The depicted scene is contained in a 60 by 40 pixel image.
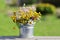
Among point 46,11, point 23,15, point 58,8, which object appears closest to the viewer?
point 23,15

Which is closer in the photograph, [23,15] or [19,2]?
[23,15]

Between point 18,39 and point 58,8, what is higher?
point 18,39

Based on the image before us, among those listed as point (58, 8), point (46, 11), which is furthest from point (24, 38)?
point (58, 8)

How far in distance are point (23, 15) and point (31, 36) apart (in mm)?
293

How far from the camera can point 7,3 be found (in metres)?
11.5

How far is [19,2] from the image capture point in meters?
11.5

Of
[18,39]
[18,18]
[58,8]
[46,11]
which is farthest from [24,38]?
[58,8]

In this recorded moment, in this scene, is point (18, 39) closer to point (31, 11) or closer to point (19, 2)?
point (31, 11)

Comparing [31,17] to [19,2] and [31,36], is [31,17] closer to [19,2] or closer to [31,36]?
[31,36]

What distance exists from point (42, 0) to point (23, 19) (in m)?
8.89

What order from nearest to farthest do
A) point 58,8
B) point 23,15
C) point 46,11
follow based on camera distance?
point 23,15 < point 46,11 < point 58,8

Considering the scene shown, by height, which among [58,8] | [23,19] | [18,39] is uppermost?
[23,19]

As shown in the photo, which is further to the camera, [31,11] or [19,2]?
[19,2]

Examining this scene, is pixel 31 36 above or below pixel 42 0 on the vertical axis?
above
